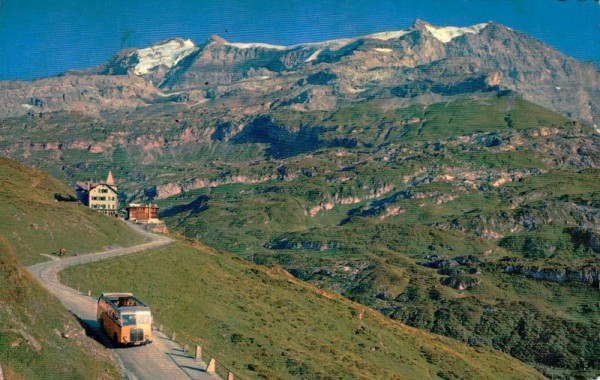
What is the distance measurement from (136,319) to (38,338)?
12800 millimetres

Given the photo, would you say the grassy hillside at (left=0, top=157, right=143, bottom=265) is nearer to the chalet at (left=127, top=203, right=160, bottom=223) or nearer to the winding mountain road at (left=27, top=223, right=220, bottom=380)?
the winding mountain road at (left=27, top=223, right=220, bottom=380)

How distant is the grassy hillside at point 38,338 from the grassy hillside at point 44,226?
119ft

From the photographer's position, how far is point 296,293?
122 metres

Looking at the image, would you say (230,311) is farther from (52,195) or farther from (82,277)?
(52,195)

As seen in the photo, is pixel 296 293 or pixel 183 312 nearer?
pixel 183 312

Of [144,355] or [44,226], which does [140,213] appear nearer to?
[44,226]

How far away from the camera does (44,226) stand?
10350 centimetres

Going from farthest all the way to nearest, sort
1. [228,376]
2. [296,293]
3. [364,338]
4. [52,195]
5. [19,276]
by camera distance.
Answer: [52,195], [296,293], [364,338], [228,376], [19,276]

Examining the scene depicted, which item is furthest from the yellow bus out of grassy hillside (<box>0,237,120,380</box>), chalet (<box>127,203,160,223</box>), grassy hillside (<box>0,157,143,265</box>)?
chalet (<box>127,203,160,223</box>)

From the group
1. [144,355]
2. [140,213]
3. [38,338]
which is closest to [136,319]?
[144,355]

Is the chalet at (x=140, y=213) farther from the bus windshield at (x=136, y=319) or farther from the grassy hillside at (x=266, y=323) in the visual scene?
the bus windshield at (x=136, y=319)

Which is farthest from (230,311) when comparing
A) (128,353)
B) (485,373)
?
(485,373)

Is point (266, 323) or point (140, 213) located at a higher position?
point (140, 213)

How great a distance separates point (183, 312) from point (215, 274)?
91.7 feet
